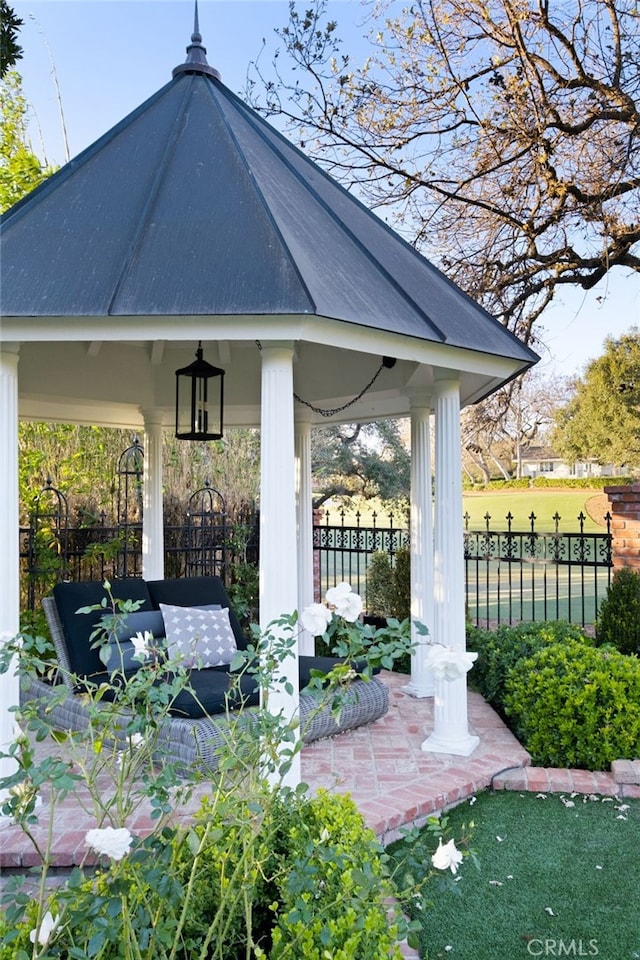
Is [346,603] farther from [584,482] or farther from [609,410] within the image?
[584,482]

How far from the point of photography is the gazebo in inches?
139

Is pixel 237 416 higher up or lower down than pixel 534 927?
higher up

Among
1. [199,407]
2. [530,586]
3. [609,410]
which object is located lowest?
[530,586]

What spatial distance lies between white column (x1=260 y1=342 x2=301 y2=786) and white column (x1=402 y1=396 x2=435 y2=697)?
2561 millimetres

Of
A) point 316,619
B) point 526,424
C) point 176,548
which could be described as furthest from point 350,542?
point 526,424

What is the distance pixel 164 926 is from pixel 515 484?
95.7ft

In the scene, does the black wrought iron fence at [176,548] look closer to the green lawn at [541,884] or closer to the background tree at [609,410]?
the green lawn at [541,884]

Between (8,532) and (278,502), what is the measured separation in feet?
5.01

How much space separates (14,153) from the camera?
8109 millimetres

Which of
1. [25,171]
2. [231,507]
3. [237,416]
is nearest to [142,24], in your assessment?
[25,171]

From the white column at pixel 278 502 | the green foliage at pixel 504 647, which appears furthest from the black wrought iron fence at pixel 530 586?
the white column at pixel 278 502

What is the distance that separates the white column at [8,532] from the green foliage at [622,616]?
5001mm

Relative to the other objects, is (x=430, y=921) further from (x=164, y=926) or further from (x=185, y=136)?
(x=185, y=136)

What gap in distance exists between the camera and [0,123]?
8148 millimetres
